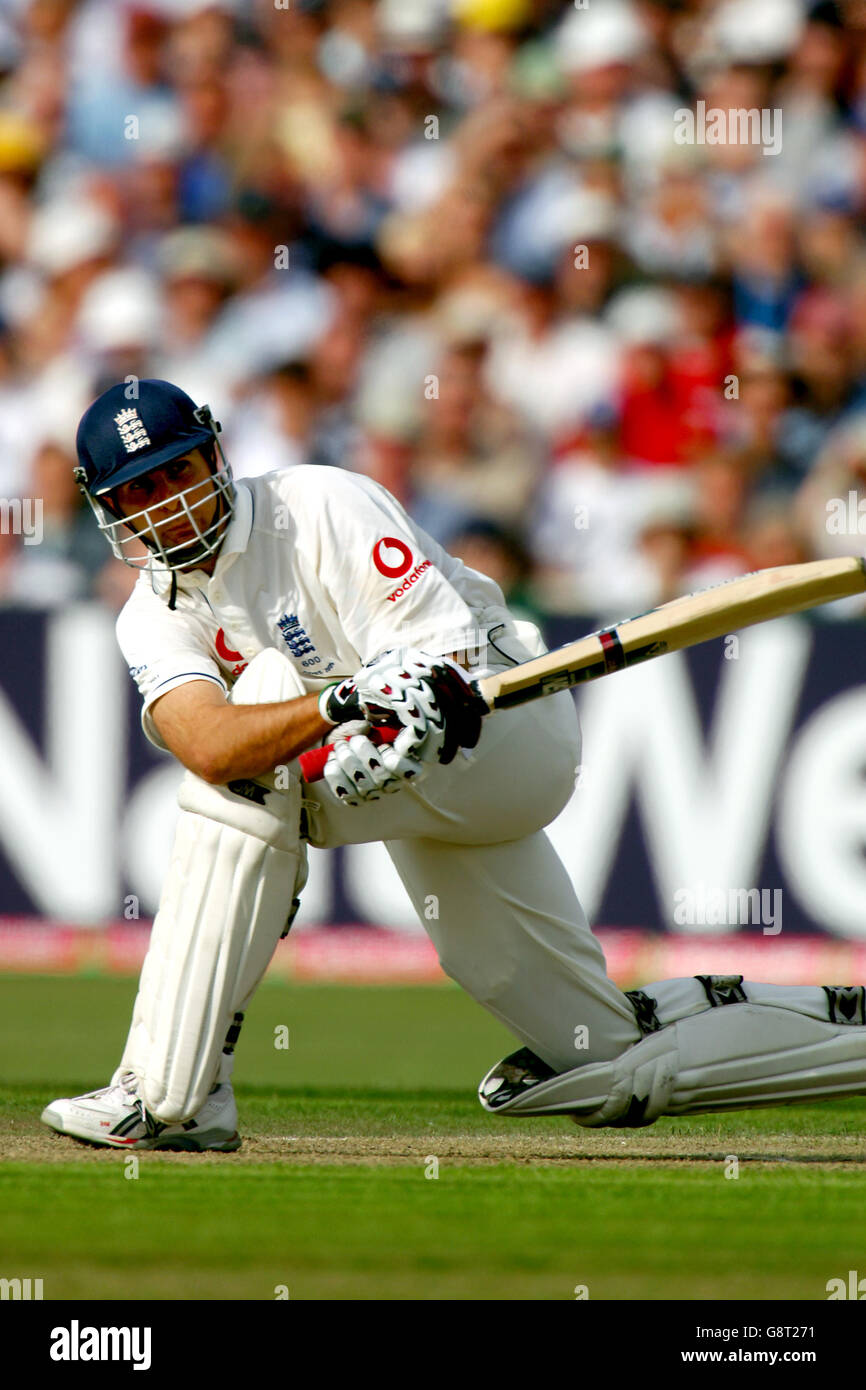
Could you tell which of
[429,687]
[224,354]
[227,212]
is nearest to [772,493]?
[224,354]

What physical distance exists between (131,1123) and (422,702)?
111cm

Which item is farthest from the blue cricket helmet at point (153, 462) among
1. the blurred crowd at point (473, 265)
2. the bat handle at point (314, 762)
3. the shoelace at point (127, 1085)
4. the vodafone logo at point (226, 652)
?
the blurred crowd at point (473, 265)

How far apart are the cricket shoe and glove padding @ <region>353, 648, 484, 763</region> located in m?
0.93

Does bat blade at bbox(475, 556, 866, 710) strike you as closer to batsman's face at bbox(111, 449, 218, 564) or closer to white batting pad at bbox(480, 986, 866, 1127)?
batsman's face at bbox(111, 449, 218, 564)

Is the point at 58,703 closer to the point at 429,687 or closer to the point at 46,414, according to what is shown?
the point at 46,414

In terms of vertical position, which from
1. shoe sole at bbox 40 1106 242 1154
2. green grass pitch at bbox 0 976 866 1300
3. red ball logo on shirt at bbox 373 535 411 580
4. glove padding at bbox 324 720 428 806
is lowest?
green grass pitch at bbox 0 976 866 1300

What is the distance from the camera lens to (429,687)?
3.55 m

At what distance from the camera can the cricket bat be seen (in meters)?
3.65

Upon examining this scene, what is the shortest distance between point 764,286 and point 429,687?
5.64 meters

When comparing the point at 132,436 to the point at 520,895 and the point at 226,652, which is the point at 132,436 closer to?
the point at 226,652

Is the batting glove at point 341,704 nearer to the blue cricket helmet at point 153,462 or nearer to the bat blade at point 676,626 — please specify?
the bat blade at point 676,626

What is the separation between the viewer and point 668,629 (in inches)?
147

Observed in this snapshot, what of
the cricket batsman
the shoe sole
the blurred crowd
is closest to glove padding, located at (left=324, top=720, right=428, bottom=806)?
the cricket batsman
